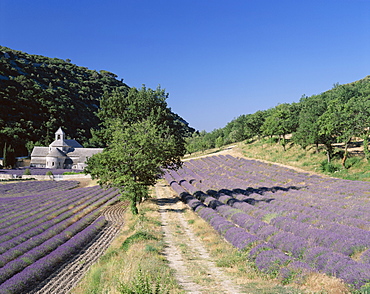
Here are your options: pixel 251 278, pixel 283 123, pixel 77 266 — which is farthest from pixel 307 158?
pixel 77 266

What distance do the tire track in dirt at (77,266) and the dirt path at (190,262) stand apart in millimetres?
3374

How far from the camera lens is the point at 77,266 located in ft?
41.3

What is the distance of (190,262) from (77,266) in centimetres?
492

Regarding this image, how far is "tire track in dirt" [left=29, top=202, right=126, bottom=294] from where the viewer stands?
10.4m

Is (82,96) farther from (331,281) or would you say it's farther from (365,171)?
(331,281)

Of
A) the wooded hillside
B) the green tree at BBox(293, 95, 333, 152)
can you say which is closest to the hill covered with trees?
the wooded hillside

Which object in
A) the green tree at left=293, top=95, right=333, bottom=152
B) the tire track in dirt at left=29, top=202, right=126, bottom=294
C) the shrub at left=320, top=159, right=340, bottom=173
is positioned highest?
the green tree at left=293, top=95, right=333, bottom=152

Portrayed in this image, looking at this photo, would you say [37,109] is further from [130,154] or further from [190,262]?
[190,262]

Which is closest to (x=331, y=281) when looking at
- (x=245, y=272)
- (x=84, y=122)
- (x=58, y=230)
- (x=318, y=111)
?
(x=245, y=272)

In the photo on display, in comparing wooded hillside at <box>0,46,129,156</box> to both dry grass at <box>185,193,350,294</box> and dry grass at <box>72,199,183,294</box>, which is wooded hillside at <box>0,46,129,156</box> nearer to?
dry grass at <box>72,199,183,294</box>

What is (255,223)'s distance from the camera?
15.8m

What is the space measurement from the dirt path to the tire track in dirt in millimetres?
3374

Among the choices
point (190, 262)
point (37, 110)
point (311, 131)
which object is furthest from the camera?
point (37, 110)

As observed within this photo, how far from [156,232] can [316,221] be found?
875 centimetres
